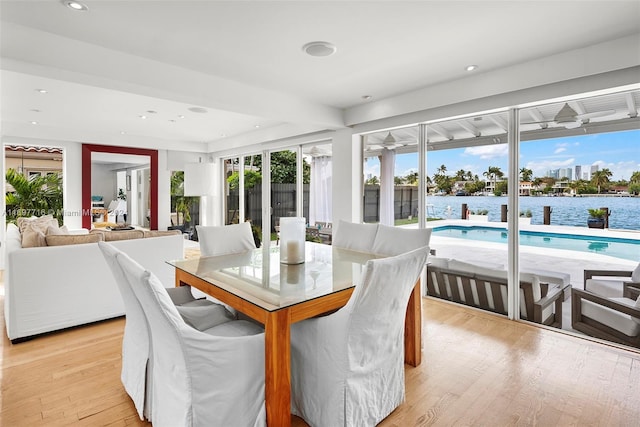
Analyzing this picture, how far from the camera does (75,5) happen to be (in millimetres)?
2197

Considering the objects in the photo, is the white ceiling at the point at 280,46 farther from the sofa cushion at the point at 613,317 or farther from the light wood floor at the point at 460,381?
the light wood floor at the point at 460,381

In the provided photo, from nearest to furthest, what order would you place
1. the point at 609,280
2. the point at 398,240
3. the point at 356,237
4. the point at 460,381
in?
the point at 460,381 < the point at 398,240 < the point at 609,280 < the point at 356,237

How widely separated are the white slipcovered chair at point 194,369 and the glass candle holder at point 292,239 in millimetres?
850

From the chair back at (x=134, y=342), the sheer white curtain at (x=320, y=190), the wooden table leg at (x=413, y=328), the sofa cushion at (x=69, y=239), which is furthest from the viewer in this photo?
the sheer white curtain at (x=320, y=190)

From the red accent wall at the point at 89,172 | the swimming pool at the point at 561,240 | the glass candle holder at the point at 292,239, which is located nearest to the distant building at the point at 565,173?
the swimming pool at the point at 561,240

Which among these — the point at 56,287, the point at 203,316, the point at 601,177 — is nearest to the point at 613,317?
the point at 601,177

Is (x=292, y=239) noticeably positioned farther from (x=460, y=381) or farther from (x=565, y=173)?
(x=565, y=173)

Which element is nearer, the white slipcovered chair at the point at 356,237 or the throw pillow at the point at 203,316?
the throw pillow at the point at 203,316

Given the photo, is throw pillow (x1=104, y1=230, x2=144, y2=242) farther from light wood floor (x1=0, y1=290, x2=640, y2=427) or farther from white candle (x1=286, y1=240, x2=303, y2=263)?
white candle (x1=286, y1=240, x2=303, y2=263)

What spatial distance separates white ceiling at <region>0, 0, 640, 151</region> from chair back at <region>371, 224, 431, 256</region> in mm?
1489

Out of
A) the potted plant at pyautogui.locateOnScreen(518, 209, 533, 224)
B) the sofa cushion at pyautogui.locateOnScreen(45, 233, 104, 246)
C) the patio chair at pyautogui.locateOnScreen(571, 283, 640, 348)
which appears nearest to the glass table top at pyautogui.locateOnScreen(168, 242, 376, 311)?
the sofa cushion at pyautogui.locateOnScreen(45, 233, 104, 246)

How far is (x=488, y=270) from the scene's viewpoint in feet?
12.1

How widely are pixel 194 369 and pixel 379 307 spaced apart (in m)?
0.89

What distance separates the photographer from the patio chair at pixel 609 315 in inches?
108
